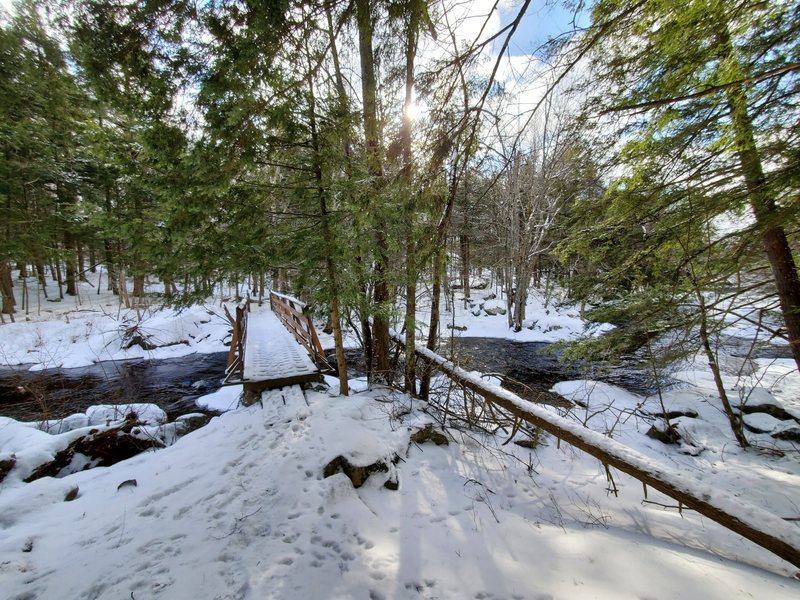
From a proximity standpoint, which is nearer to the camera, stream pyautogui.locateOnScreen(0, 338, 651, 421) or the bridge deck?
the bridge deck

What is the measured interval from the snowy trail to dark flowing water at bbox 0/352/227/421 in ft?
13.5

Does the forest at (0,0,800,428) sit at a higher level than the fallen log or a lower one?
higher

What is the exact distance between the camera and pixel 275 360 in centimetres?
670

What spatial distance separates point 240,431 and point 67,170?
1370cm

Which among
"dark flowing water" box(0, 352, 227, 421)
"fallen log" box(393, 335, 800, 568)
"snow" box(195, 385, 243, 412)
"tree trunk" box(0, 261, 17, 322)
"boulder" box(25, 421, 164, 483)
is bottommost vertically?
"snow" box(195, 385, 243, 412)

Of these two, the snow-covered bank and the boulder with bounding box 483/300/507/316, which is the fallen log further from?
the boulder with bounding box 483/300/507/316

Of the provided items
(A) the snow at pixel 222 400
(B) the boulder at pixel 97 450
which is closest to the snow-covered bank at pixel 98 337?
(A) the snow at pixel 222 400

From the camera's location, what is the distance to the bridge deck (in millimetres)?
5520

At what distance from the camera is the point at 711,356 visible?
4633mm

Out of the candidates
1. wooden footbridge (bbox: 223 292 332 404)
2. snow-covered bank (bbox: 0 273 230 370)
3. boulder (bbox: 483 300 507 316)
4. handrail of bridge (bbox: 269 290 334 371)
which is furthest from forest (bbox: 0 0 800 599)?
boulder (bbox: 483 300 507 316)

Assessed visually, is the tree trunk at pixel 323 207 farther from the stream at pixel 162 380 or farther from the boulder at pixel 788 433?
the boulder at pixel 788 433

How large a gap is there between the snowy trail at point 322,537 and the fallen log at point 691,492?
A: 0.92 ft

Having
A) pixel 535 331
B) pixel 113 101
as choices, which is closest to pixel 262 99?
pixel 113 101

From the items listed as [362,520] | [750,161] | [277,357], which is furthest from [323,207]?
[750,161]
